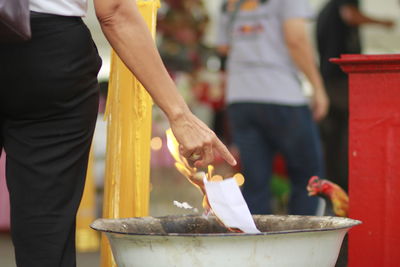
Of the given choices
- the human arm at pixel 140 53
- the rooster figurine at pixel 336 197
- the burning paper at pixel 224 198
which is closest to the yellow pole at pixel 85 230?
the rooster figurine at pixel 336 197

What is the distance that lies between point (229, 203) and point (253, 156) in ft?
8.24

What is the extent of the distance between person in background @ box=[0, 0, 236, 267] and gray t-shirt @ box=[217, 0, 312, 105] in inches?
98.5

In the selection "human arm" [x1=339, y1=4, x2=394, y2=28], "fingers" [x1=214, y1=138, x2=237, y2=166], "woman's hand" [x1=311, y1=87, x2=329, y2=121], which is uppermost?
"human arm" [x1=339, y1=4, x2=394, y2=28]

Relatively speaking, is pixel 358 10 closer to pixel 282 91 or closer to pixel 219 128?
pixel 282 91

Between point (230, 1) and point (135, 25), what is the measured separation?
2823mm

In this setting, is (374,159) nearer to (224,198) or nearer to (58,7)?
(224,198)

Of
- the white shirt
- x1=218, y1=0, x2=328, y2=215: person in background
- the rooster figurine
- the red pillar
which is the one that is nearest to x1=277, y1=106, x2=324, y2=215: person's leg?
x1=218, y1=0, x2=328, y2=215: person in background

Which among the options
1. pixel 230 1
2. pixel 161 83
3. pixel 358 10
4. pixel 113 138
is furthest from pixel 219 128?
pixel 161 83

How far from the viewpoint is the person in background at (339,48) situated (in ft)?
21.9

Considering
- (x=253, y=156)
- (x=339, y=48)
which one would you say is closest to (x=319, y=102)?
(x=253, y=156)

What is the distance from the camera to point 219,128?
9.72 metres

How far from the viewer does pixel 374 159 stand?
126 inches

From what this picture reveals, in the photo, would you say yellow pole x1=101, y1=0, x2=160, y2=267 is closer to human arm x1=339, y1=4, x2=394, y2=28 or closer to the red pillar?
the red pillar

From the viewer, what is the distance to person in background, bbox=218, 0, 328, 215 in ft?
16.3
